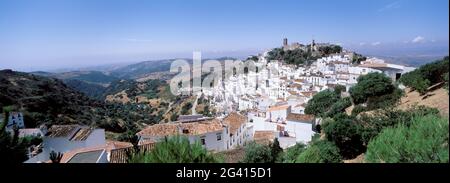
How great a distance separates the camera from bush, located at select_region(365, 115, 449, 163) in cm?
348

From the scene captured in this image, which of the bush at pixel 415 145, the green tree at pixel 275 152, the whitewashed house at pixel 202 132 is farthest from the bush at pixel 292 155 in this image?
the whitewashed house at pixel 202 132

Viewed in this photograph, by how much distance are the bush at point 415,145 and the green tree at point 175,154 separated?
6.41 ft

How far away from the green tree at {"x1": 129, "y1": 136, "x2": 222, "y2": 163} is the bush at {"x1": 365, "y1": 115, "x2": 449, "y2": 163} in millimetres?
1954

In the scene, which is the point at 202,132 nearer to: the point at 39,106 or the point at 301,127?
the point at 301,127

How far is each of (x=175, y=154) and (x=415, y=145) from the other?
8.28 feet

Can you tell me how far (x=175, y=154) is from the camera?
3578 millimetres

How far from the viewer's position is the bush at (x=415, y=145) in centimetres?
348

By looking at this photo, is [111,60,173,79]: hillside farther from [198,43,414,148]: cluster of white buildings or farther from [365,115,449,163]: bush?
[365,115,449,163]: bush

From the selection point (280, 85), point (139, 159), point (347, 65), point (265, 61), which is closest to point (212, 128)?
point (139, 159)

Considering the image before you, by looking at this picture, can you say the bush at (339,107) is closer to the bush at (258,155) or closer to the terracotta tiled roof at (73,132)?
the terracotta tiled roof at (73,132)

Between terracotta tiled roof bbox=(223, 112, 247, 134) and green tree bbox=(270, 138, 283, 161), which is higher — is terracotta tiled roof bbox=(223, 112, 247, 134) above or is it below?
below

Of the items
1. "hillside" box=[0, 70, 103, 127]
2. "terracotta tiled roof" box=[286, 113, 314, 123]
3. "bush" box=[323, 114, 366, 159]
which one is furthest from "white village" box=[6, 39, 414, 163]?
"bush" box=[323, 114, 366, 159]
